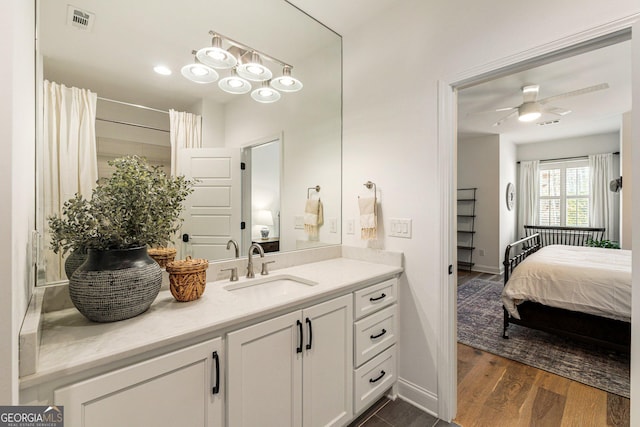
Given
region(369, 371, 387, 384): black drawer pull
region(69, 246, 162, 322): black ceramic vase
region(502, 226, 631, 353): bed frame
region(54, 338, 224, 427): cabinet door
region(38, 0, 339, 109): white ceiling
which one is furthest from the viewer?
region(502, 226, 631, 353): bed frame

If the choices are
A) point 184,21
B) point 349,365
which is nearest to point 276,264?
point 349,365

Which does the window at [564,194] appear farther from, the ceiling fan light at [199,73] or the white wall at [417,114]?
the ceiling fan light at [199,73]

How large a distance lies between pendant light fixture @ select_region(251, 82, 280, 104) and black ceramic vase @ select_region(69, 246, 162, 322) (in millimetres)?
1316

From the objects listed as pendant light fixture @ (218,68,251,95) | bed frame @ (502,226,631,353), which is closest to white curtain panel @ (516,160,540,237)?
bed frame @ (502,226,631,353)

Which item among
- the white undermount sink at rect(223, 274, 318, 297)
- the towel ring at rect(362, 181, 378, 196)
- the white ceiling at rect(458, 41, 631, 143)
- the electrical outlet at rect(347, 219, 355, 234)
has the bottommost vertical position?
the white undermount sink at rect(223, 274, 318, 297)

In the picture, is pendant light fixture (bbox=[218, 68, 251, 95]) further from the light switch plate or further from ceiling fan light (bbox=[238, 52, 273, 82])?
the light switch plate

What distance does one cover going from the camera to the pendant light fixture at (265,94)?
1.95m

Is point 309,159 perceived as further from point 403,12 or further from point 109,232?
point 109,232

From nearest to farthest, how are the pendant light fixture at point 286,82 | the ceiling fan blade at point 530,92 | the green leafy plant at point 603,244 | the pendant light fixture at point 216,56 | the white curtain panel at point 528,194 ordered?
1. the pendant light fixture at point 216,56
2. the pendant light fixture at point 286,82
3. the ceiling fan blade at point 530,92
4. the green leafy plant at point 603,244
5. the white curtain panel at point 528,194

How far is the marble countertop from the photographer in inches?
31.8

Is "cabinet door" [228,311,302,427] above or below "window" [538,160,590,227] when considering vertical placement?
below

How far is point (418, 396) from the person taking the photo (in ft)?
6.04

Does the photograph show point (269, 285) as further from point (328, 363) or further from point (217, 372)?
point (217, 372)

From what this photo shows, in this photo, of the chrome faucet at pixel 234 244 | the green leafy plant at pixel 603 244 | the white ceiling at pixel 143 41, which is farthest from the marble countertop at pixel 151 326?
the green leafy plant at pixel 603 244
